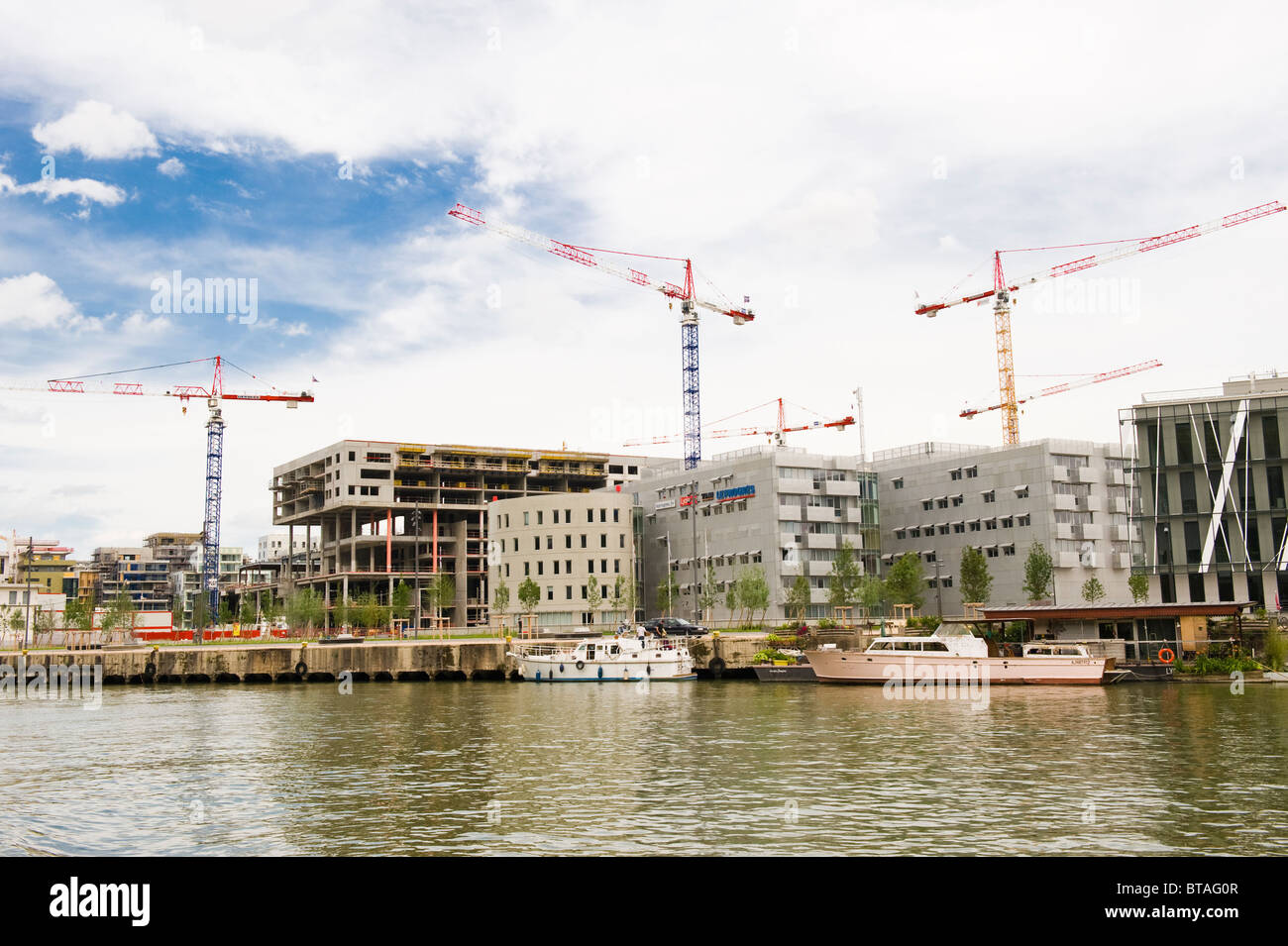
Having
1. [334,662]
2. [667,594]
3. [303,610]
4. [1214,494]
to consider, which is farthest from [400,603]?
[1214,494]

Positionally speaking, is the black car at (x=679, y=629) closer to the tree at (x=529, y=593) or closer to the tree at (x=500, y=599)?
the tree at (x=529, y=593)

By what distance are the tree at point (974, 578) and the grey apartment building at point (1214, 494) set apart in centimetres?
2157

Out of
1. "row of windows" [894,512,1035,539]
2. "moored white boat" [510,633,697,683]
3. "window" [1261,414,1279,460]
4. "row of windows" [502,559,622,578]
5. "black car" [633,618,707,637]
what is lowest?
"moored white boat" [510,633,697,683]

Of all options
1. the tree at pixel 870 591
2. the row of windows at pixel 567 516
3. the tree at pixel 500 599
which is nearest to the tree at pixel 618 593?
the row of windows at pixel 567 516

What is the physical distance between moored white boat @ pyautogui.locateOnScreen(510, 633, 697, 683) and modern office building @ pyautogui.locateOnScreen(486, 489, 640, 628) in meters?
51.8

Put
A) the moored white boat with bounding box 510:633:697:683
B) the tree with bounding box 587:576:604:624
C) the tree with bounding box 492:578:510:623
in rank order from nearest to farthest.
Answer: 1. the moored white boat with bounding box 510:633:697:683
2. the tree with bounding box 587:576:604:624
3. the tree with bounding box 492:578:510:623

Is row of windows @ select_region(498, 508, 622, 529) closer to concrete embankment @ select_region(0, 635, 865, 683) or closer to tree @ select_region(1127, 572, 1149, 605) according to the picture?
concrete embankment @ select_region(0, 635, 865, 683)

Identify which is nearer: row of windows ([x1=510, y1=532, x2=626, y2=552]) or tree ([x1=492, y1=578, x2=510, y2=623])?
tree ([x1=492, y1=578, x2=510, y2=623])

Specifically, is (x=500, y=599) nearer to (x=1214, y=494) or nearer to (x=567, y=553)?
(x=567, y=553)

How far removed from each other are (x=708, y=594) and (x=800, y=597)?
13.9 metres

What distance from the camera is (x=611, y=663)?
96.0 m

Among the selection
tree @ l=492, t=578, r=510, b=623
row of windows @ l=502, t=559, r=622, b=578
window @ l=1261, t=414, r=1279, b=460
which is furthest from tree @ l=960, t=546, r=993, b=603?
tree @ l=492, t=578, r=510, b=623

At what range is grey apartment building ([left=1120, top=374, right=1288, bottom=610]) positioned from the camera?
96625 millimetres

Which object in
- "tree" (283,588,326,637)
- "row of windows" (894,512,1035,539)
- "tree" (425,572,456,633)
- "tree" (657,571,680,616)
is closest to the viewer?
"row of windows" (894,512,1035,539)
